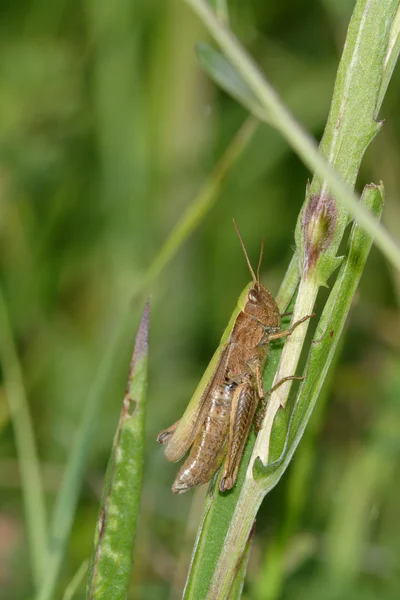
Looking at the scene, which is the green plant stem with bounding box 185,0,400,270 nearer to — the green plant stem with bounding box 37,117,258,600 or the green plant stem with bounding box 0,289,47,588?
the green plant stem with bounding box 37,117,258,600

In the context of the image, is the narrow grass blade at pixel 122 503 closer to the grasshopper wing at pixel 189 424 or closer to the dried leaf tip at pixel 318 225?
the dried leaf tip at pixel 318 225

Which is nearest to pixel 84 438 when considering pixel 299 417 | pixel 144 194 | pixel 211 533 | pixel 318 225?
pixel 211 533

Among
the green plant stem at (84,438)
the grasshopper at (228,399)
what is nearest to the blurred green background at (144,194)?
the grasshopper at (228,399)

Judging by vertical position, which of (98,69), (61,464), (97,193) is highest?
(98,69)

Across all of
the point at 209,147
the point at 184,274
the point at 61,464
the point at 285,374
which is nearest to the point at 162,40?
the point at 209,147

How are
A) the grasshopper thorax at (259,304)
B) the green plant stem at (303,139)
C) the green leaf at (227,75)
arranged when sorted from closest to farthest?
the green plant stem at (303,139)
the green leaf at (227,75)
the grasshopper thorax at (259,304)

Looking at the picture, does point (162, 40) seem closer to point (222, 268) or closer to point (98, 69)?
point (98, 69)
